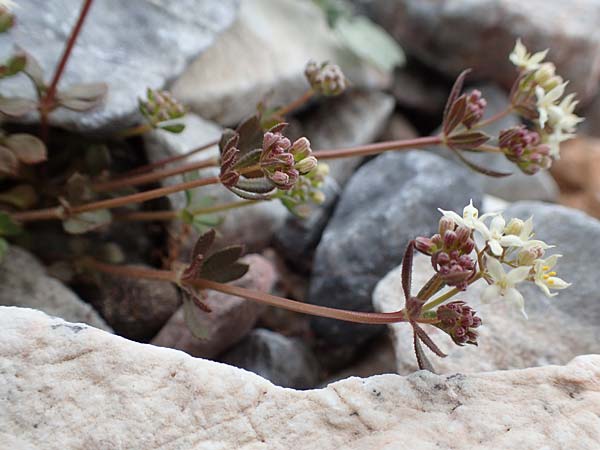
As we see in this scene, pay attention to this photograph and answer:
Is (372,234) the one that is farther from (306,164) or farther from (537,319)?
(306,164)

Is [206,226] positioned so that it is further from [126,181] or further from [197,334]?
[197,334]

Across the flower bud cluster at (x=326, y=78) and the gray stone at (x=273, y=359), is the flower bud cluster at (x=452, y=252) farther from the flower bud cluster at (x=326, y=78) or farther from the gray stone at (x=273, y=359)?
the gray stone at (x=273, y=359)

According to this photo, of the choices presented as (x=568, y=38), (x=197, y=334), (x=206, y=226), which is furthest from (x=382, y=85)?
(x=197, y=334)

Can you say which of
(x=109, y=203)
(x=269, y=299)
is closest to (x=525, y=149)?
(x=269, y=299)

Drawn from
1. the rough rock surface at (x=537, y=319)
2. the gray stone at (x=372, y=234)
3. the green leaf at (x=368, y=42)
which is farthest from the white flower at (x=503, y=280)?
the green leaf at (x=368, y=42)

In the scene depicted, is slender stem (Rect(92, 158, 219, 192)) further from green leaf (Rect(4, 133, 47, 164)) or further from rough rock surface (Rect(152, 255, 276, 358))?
rough rock surface (Rect(152, 255, 276, 358))

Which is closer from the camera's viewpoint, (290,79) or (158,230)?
(158,230)
